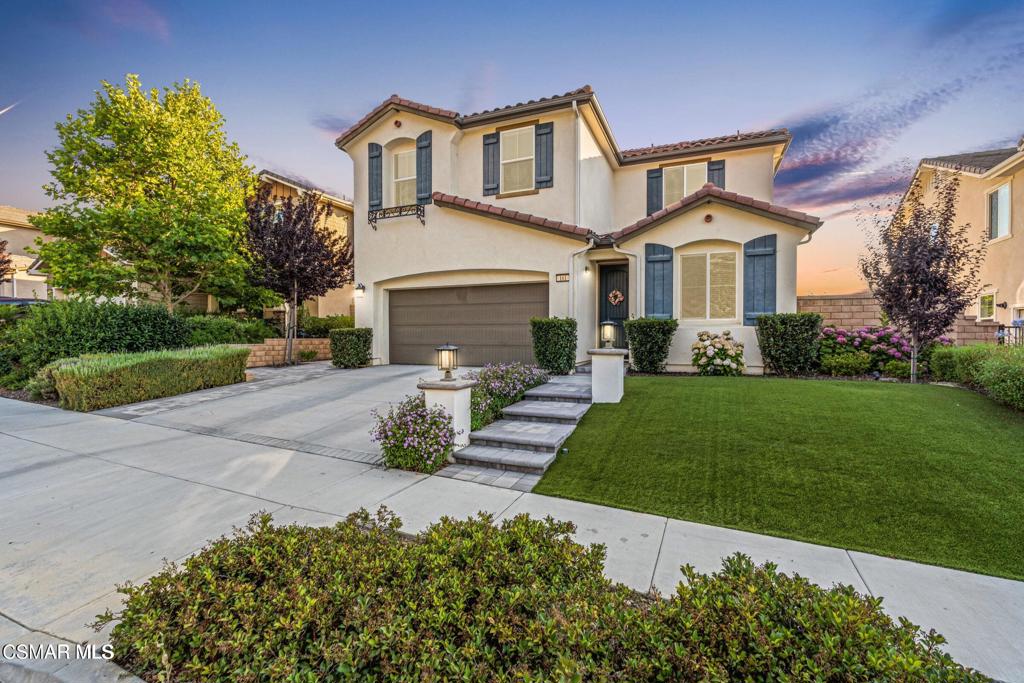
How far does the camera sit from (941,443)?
15.6 ft

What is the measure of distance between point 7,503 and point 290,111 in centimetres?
1198

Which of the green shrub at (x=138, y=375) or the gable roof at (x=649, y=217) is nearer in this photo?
the green shrub at (x=138, y=375)

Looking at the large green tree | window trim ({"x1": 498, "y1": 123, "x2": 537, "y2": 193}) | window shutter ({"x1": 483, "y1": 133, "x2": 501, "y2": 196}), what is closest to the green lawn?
window trim ({"x1": 498, "y1": 123, "x2": 537, "y2": 193})

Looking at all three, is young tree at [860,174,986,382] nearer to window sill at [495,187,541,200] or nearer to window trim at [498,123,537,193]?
window sill at [495,187,541,200]

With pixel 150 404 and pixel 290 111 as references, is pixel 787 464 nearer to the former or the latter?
pixel 150 404

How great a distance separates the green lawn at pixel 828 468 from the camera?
3.32 metres

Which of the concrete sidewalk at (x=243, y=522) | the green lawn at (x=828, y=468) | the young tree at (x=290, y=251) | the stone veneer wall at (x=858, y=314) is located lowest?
the concrete sidewalk at (x=243, y=522)

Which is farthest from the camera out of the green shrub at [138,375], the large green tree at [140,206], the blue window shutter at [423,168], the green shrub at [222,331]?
the large green tree at [140,206]

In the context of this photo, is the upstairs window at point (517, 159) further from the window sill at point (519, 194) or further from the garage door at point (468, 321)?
the garage door at point (468, 321)

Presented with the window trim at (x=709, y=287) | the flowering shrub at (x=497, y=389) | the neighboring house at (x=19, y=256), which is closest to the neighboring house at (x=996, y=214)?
the window trim at (x=709, y=287)

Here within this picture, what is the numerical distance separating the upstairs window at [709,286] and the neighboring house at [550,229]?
24 millimetres

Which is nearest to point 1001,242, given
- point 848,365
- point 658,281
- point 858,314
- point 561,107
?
point 858,314

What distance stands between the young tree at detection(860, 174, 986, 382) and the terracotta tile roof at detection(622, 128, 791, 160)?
3720 mm

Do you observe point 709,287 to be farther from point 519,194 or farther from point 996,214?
point 996,214
